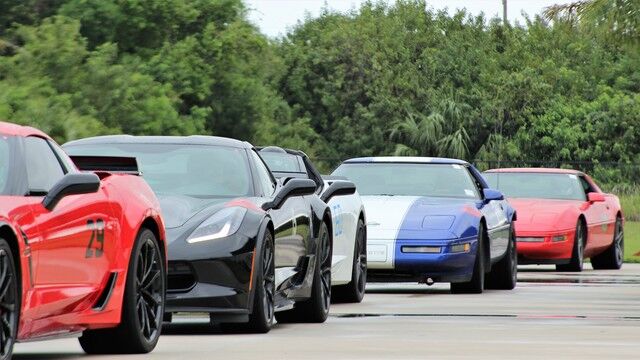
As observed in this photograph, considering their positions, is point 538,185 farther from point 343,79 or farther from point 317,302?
point 343,79

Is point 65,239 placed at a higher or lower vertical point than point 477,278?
higher

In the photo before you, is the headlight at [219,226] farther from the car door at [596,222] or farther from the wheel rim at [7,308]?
the car door at [596,222]

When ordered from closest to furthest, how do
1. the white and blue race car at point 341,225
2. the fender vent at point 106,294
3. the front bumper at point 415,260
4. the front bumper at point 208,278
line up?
the fender vent at point 106,294, the front bumper at point 208,278, the white and blue race car at point 341,225, the front bumper at point 415,260

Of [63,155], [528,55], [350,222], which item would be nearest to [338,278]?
[350,222]

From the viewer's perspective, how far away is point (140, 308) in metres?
10.7

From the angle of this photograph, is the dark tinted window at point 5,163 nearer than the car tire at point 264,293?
Yes

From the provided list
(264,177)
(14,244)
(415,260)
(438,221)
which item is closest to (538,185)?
(438,221)

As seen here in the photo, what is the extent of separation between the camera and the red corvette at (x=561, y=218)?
999 inches

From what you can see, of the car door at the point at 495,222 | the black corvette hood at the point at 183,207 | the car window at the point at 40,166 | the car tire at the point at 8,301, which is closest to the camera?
the car tire at the point at 8,301

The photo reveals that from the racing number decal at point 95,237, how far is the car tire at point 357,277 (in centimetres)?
664

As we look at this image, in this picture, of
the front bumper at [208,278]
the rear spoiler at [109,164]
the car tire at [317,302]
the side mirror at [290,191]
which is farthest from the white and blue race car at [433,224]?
the rear spoiler at [109,164]

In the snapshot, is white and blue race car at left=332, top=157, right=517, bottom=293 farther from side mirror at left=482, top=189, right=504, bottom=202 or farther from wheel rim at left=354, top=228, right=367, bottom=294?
wheel rim at left=354, top=228, right=367, bottom=294

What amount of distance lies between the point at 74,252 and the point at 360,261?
24.3ft

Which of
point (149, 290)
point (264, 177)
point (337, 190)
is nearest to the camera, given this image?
point (149, 290)
